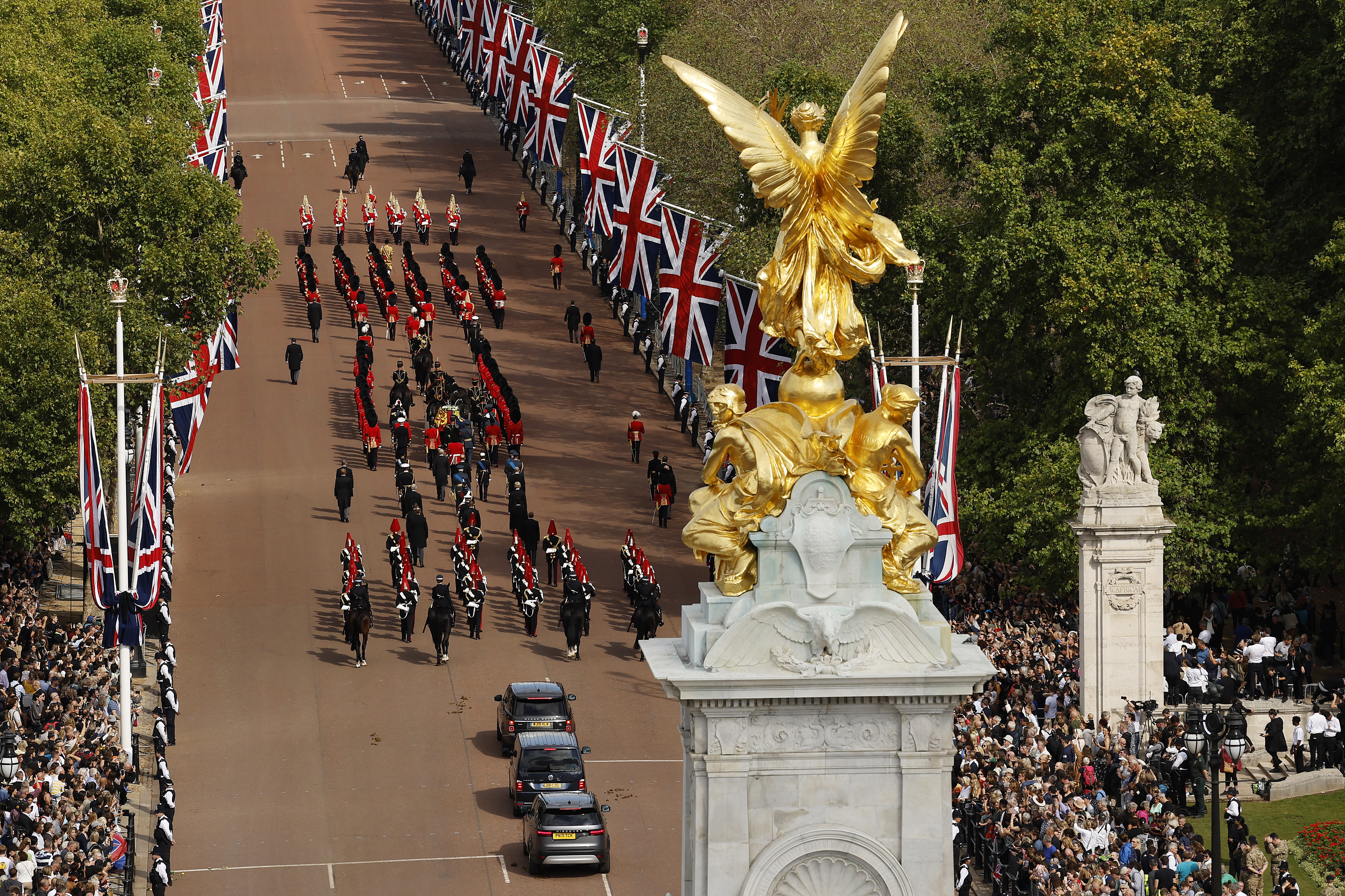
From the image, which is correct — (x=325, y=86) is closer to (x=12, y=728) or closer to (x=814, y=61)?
(x=814, y=61)

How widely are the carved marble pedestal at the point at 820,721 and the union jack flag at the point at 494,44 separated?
2579 inches

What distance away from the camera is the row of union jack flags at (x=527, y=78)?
7806 centimetres

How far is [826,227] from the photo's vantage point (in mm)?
22922

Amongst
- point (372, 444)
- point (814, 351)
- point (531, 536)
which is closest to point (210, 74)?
point (372, 444)

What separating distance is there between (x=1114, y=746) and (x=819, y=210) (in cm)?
1917

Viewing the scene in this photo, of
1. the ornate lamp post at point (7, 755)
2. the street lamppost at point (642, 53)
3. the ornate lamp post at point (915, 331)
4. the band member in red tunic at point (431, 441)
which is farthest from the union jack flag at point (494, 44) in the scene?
the ornate lamp post at point (7, 755)

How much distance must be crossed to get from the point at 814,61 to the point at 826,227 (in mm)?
46386

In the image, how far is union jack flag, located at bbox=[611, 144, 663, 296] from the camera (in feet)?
195

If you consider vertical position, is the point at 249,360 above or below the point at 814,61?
below

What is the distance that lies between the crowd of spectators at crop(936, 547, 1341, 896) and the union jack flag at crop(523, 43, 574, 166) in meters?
30.0

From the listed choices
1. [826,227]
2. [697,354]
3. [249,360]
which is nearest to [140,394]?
[697,354]

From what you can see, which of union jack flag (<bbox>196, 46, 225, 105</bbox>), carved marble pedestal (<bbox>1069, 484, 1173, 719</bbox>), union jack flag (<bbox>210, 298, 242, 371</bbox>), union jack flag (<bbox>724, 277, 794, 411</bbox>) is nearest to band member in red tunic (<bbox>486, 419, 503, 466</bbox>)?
union jack flag (<bbox>210, 298, 242, 371</bbox>)

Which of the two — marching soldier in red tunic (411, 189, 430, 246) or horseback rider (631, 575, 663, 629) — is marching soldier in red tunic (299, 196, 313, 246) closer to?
marching soldier in red tunic (411, 189, 430, 246)

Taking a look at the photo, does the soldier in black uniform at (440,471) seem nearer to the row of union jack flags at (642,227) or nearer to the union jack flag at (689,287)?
the row of union jack flags at (642,227)
